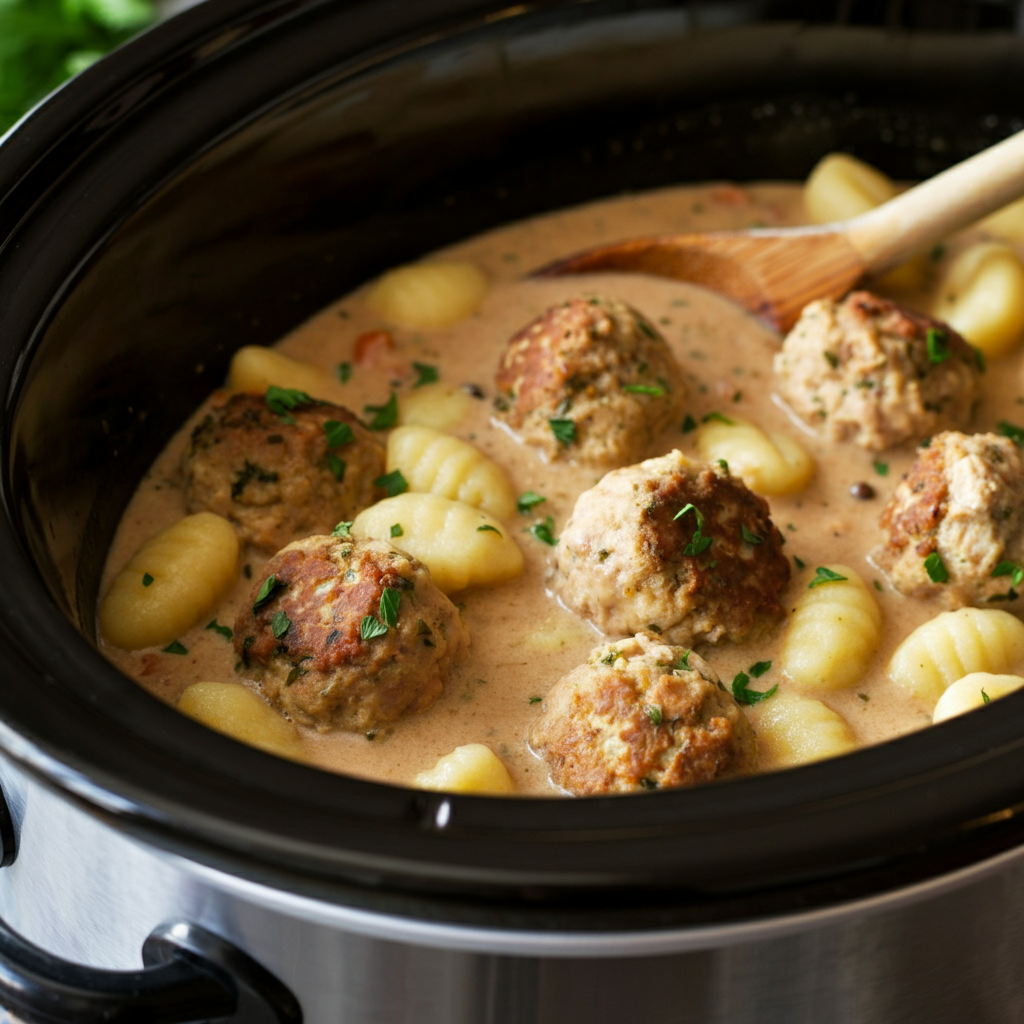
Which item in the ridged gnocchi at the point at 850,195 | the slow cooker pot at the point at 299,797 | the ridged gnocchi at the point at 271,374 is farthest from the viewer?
the ridged gnocchi at the point at 850,195

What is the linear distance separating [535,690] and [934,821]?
97 cm

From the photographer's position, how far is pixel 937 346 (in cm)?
277

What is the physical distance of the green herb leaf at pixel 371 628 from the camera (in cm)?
212

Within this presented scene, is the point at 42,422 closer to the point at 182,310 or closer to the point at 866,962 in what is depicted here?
the point at 182,310

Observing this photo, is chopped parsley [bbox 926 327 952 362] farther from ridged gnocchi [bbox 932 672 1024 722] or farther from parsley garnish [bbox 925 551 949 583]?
ridged gnocchi [bbox 932 672 1024 722]

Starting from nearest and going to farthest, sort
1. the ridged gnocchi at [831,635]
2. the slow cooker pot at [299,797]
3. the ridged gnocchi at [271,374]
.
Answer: the slow cooker pot at [299,797] → the ridged gnocchi at [831,635] → the ridged gnocchi at [271,374]

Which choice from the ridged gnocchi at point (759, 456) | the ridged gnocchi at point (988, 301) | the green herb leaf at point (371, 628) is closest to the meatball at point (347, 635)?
the green herb leaf at point (371, 628)

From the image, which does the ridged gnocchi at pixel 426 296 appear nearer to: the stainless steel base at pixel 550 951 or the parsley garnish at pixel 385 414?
the parsley garnish at pixel 385 414

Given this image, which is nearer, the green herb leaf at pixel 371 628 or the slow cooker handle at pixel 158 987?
the slow cooker handle at pixel 158 987

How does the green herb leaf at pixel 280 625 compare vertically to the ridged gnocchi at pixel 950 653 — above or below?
above

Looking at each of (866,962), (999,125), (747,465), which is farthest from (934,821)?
(999,125)

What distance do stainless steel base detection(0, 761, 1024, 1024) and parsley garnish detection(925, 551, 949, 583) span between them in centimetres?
80

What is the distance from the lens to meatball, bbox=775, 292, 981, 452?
2748mm

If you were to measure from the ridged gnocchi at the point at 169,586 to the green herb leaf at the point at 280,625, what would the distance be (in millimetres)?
260
